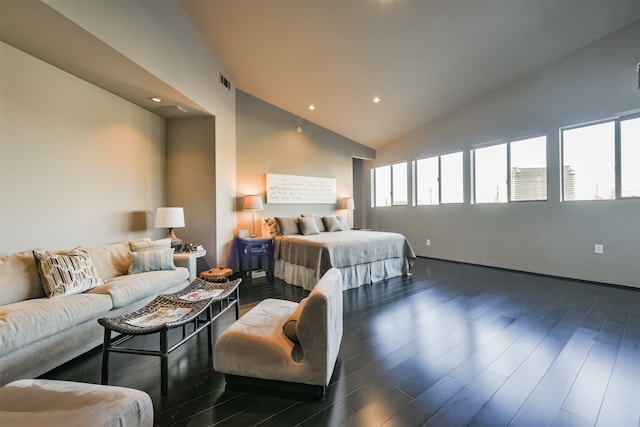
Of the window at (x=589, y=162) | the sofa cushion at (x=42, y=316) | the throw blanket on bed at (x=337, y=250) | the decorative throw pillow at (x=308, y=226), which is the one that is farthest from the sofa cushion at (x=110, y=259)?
the window at (x=589, y=162)

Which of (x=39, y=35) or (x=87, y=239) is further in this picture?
(x=87, y=239)

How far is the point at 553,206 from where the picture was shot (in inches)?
159

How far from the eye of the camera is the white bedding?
3.49m

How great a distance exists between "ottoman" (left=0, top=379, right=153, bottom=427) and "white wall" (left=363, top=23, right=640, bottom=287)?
5.44 meters

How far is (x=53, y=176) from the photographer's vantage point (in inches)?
97.0

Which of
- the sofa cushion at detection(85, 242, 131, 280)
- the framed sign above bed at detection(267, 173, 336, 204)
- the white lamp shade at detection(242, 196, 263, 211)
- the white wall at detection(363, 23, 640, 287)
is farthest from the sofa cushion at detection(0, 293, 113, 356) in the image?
the white wall at detection(363, 23, 640, 287)

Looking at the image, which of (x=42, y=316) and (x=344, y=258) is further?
(x=344, y=258)

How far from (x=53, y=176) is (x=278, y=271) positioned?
9.90 ft

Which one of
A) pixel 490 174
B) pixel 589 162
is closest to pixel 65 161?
pixel 490 174

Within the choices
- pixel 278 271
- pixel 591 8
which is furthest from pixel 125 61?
pixel 591 8

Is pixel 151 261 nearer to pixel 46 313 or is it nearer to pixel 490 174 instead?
pixel 46 313

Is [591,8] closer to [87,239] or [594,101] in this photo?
[594,101]

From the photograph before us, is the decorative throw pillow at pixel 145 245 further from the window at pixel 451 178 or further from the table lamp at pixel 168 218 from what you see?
the window at pixel 451 178

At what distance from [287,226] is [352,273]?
1523mm
